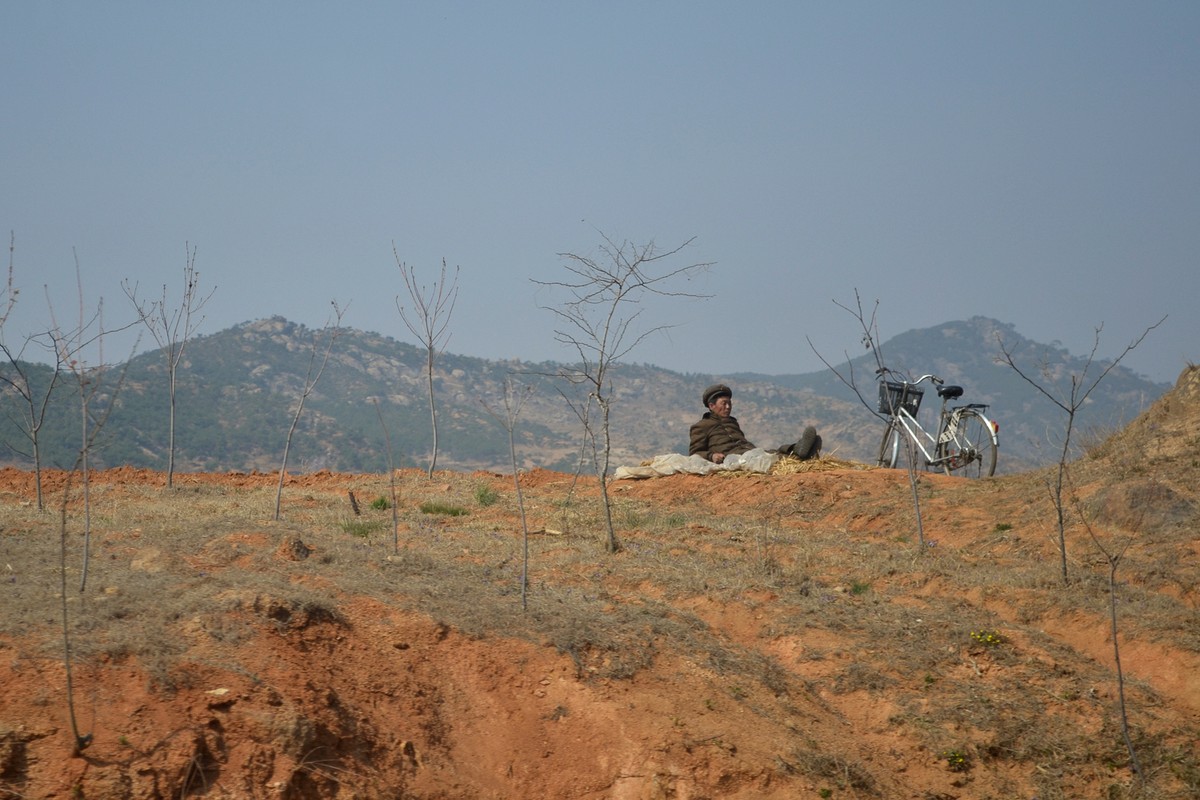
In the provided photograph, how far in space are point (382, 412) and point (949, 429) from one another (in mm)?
57062

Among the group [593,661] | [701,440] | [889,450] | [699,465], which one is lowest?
[593,661]

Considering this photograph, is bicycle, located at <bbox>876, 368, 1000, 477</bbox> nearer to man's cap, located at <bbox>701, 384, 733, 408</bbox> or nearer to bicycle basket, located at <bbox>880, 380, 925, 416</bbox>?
bicycle basket, located at <bbox>880, 380, 925, 416</bbox>

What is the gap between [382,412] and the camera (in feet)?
219

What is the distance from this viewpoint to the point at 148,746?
4.59 m

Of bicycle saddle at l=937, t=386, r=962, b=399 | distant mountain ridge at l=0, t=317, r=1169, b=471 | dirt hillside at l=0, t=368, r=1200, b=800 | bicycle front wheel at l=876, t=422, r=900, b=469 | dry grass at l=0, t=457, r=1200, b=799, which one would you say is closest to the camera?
dirt hillside at l=0, t=368, r=1200, b=800

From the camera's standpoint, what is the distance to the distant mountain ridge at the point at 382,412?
49.2 meters

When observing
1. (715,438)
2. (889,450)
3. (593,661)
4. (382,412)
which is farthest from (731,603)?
(382,412)

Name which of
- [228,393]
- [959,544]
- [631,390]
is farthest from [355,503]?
[631,390]

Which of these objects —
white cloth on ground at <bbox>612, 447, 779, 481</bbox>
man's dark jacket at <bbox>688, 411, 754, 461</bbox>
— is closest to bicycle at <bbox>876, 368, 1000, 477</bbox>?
white cloth on ground at <bbox>612, 447, 779, 481</bbox>

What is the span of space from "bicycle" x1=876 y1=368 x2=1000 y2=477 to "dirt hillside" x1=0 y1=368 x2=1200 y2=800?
112 inches

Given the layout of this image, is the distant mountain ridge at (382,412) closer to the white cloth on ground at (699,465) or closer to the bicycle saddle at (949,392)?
the white cloth on ground at (699,465)

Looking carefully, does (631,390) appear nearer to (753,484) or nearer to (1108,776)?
(753,484)

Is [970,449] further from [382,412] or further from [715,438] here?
[382,412]

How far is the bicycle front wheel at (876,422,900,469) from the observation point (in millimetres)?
13812
